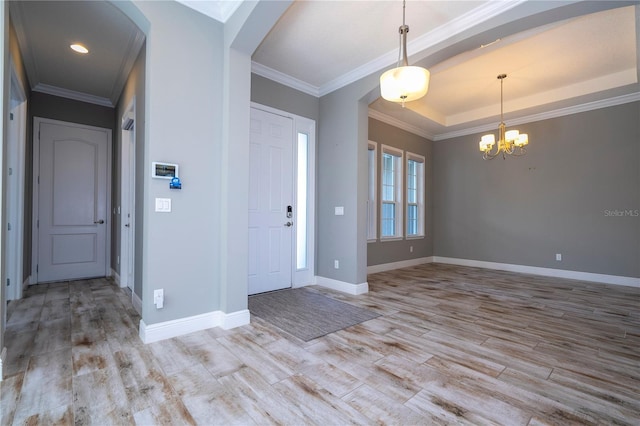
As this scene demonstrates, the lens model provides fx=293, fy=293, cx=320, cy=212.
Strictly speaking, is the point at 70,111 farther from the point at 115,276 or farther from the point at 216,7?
the point at 216,7

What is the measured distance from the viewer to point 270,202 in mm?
4113

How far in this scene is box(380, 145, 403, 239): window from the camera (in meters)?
5.95

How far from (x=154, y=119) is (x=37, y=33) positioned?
2.00 meters

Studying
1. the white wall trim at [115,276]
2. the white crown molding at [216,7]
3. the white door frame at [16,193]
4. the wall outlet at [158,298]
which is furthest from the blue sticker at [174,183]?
the white wall trim at [115,276]

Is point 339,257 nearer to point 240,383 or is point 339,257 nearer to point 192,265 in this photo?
point 192,265

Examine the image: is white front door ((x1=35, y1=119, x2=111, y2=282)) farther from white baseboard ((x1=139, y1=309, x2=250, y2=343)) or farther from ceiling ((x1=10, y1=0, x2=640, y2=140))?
white baseboard ((x1=139, y1=309, x2=250, y2=343))

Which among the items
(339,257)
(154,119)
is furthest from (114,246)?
(339,257)

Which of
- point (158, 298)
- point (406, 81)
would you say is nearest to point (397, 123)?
point (406, 81)

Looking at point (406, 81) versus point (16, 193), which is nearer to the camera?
point (406, 81)

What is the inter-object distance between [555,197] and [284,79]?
5.20 m

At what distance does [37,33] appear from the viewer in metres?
3.07

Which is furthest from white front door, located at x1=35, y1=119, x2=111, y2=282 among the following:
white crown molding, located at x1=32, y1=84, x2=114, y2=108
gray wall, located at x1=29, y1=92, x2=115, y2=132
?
white crown molding, located at x1=32, y1=84, x2=114, y2=108

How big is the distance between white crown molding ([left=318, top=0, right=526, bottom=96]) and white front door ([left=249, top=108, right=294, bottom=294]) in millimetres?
1070

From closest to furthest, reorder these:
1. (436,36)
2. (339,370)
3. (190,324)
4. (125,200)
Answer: (339,370)
(190,324)
(436,36)
(125,200)
